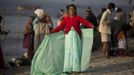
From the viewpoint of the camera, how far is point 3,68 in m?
14.4

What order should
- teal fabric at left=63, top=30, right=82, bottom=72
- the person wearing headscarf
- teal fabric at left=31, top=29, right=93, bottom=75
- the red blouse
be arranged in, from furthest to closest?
the person wearing headscarf → the red blouse → teal fabric at left=63, top=30, right=82, bottom=72 → teal fabric at left=31, top=29, right=93, bottom=75

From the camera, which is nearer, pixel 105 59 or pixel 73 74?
pixel 73 74

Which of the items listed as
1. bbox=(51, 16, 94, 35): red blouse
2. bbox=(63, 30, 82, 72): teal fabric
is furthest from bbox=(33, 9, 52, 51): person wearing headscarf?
bbox=(63, 30, 82, 72): teal fabric

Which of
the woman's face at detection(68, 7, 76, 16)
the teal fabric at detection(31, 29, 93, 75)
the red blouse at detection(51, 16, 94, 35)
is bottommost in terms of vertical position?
the teal fabric at detection(31, 29, 93, 75)

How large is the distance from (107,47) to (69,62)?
353 cm

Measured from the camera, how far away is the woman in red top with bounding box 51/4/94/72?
1277 cm

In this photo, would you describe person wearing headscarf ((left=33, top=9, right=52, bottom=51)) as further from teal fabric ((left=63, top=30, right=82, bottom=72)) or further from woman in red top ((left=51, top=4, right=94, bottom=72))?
teal fabric ((left=63, top=30, right=82, bottom=72))

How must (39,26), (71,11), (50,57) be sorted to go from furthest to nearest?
(39,26) < (71,11) < (50,57)

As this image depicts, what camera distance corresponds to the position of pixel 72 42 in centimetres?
1276

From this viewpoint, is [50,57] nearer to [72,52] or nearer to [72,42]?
[72,52]

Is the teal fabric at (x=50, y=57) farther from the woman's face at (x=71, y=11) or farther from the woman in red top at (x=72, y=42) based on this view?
the woman's face at (x=71, y=11)

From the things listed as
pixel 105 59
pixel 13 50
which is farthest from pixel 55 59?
pixel 13 50

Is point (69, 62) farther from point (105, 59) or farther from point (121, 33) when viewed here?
point (121, 33)

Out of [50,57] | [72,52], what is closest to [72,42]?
[72,52]
